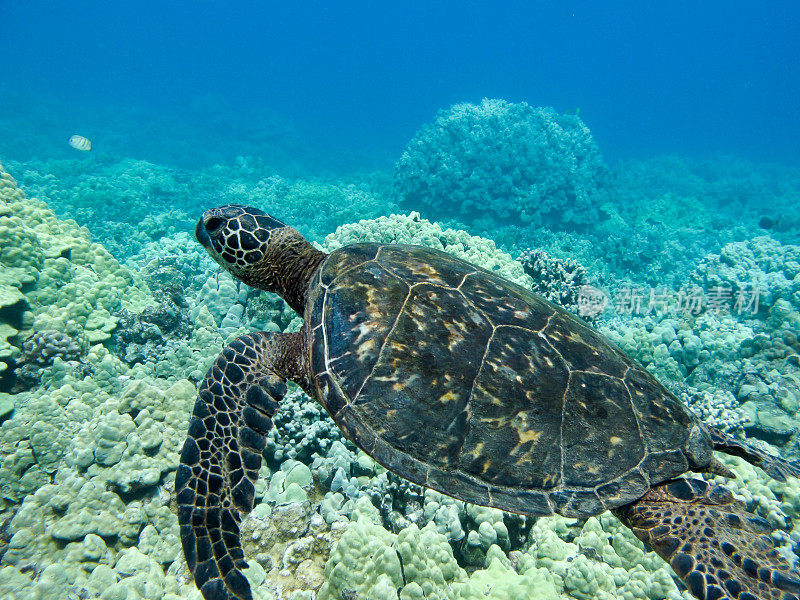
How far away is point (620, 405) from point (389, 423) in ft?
4.35

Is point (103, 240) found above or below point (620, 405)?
above

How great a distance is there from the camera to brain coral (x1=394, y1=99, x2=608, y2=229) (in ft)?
42.8

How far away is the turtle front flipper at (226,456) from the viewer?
196cm

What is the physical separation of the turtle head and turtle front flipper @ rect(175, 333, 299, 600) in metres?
0.61

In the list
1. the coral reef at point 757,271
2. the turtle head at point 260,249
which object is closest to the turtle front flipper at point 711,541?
the turtle head at point 260,249

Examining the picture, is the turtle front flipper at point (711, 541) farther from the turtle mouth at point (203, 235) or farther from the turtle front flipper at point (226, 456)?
the turtle mouth at point (203, 235)

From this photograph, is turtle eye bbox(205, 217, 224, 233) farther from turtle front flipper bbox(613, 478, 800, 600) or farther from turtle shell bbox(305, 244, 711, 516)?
turtle front flipper bbox(613, 478, 800, 600)

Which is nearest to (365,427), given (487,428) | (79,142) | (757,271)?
(487,428)

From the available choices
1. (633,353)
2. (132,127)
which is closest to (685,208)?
(633,353)

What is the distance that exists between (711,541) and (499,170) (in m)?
13.0

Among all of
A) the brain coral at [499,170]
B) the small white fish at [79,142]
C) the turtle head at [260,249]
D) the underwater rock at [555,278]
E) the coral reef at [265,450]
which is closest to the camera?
the coral reef at [265,450]

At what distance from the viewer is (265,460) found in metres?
3.40

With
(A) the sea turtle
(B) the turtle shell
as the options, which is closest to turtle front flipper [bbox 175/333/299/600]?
(A) the sea turtle

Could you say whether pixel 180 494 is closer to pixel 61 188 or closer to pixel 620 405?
pixel 620 405
